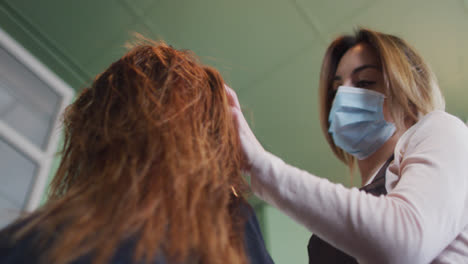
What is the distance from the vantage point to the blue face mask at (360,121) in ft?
4.02

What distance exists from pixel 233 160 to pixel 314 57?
1675 millimetres

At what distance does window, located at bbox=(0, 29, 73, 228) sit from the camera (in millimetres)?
2006

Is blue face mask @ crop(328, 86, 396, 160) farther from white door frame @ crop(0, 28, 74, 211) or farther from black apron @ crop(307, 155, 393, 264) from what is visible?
white door frame @ crop(0, 28, 74, 211)

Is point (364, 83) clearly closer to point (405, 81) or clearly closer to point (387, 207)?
point (405, 81)

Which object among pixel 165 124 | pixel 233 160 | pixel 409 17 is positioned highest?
pixel 165 124

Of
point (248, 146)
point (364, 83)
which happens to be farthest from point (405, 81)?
point (248, 146)

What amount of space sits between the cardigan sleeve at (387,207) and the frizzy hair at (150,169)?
79 millimetres

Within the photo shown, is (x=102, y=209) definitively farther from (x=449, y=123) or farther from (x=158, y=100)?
(x=449, y=123)

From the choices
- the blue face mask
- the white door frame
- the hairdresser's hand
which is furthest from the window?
the hairdresser's hand

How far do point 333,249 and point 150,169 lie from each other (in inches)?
24.0

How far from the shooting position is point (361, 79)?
128cm

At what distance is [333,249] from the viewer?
38.0 inches

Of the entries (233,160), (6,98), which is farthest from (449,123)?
(6,98)

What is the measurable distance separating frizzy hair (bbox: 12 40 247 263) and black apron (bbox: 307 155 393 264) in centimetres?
38
